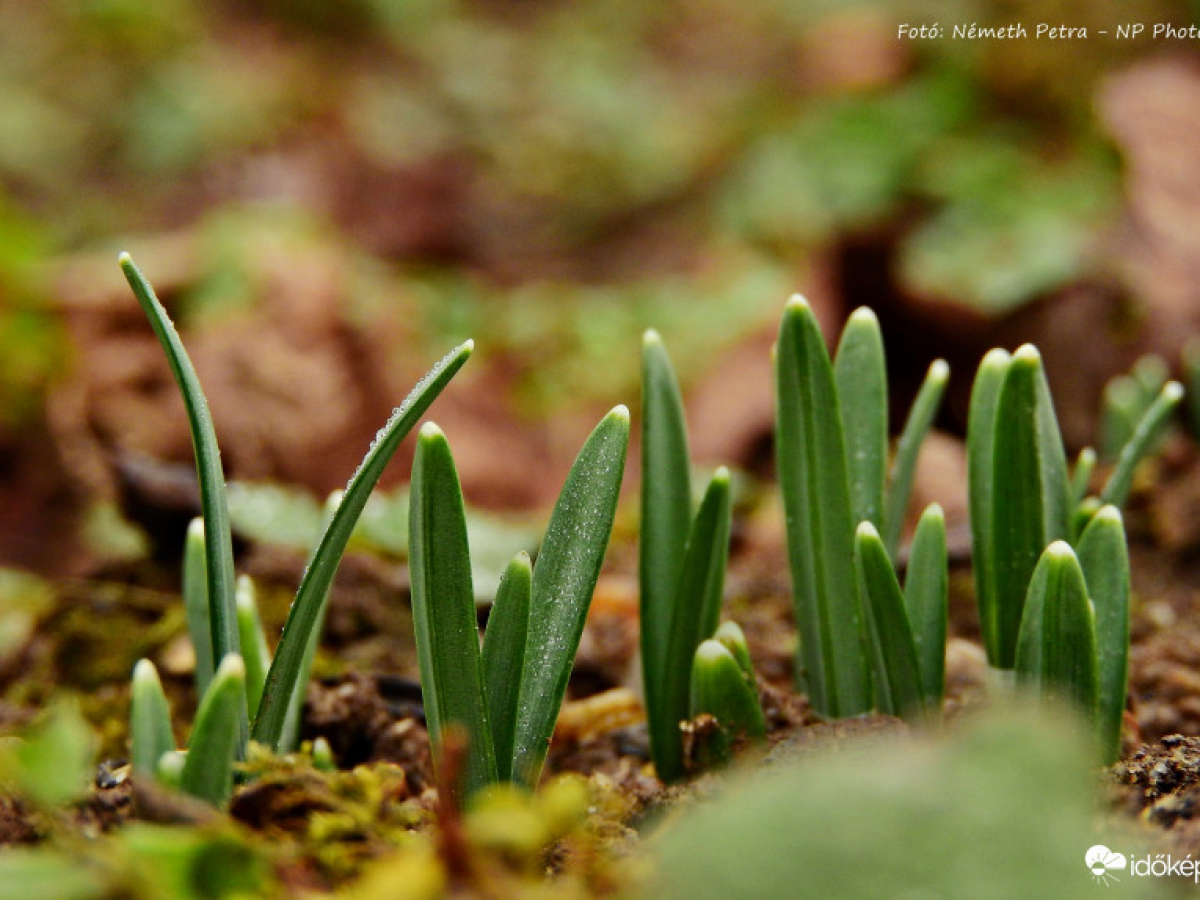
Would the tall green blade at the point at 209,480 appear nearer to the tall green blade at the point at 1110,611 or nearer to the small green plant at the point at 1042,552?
the small green plant at the point at 1042,552

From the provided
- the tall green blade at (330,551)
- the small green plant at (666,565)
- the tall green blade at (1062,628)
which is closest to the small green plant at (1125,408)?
the tall green blade at (1062,628)

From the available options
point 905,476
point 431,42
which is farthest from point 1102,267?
point 431,42

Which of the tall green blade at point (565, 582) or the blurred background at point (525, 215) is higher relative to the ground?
the blurred background at point (525, 215)

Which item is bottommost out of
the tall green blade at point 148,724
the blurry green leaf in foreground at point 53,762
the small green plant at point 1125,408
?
the tall green blade at point 148,724

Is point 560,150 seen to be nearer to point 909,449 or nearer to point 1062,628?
point 909,449

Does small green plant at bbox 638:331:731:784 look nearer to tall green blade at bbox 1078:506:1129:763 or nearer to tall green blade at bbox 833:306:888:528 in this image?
tall green blade at bbox 833:306:888:528

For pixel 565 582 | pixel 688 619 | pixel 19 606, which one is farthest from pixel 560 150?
pixel 565 582

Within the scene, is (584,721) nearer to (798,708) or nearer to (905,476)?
(798,708)
